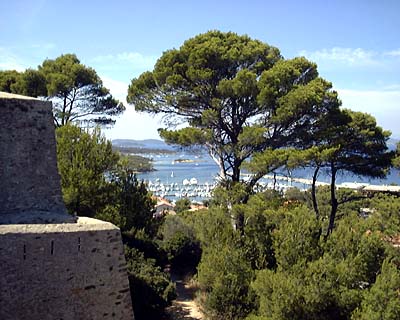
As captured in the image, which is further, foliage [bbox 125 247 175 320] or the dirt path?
the dirt path

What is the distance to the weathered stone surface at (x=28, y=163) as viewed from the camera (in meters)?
7.23

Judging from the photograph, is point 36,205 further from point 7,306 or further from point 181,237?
point 181,237

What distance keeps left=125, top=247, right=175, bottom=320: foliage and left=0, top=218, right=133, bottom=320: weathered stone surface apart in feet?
8.90

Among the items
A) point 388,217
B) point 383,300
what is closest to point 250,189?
point 388,217

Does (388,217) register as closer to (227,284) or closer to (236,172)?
(236,172)

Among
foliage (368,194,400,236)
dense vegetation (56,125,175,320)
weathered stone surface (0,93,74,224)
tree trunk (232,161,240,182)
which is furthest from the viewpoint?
tree trunk (232,161,240,182)

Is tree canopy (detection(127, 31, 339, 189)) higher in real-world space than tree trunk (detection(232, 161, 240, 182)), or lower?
higher

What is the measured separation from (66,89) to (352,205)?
45.2 ft

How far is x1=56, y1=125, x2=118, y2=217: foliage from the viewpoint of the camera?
10.7 m

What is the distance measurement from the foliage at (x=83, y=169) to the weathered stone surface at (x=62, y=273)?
4.76 meters

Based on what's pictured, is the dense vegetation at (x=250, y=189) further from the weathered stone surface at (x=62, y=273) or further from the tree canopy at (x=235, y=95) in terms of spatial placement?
the weathered stone surface at (x=62, y=273)

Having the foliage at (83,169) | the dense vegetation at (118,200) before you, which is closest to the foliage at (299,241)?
the dense vegetation at (118,200)

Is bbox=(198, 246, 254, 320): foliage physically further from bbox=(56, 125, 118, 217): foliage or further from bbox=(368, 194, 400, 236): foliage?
bbox=(368, 194, 400, 236): foliage

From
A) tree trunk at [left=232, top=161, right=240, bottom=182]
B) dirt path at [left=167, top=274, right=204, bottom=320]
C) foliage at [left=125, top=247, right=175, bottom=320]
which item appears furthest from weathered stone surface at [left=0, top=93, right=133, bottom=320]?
tree trunk at [left=232, top=161, right=240, bottom=182]
